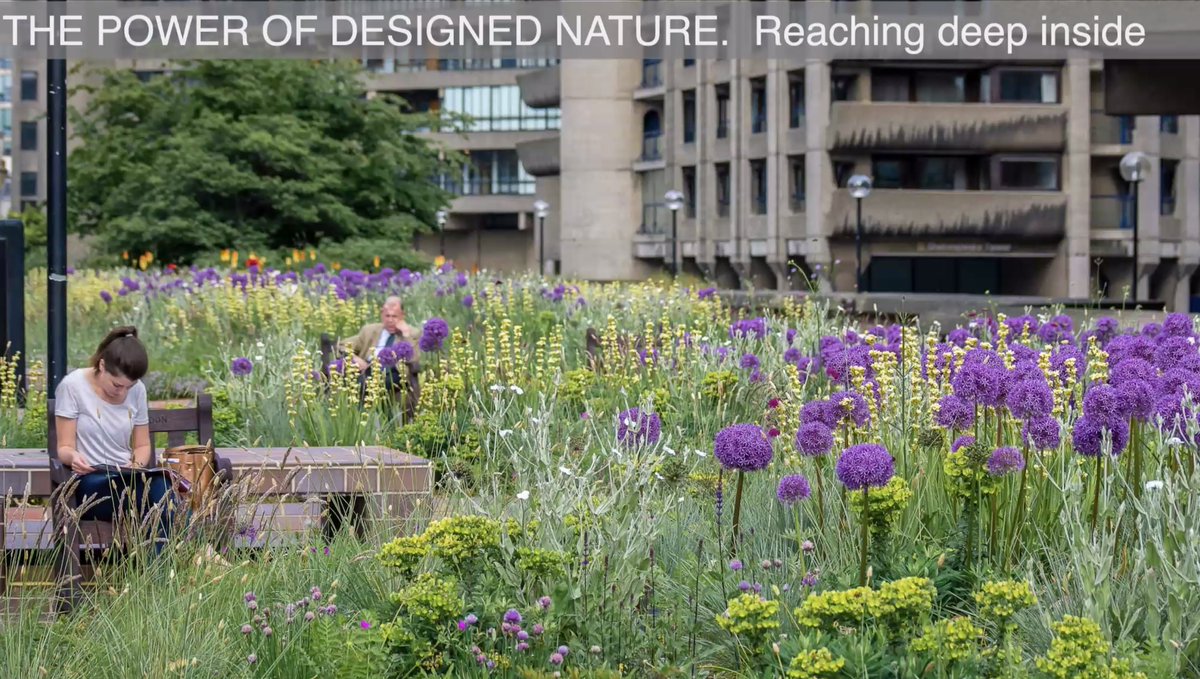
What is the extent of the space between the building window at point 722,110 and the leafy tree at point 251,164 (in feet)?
46.0

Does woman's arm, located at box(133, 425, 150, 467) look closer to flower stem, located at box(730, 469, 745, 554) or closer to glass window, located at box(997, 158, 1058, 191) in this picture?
flower stem, located at box(730, 469, 745, 554)

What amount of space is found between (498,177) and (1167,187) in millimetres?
38474

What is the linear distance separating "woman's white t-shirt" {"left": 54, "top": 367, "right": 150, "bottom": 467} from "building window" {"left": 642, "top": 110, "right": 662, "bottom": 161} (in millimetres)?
56065

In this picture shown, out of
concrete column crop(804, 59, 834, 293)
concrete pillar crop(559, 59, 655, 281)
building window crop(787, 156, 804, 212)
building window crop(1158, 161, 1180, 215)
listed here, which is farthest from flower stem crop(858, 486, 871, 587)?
concrete pillar crop(559, 59, 655, 281)

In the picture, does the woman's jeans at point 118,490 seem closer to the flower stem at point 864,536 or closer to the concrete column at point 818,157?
the flower stem at point 864,536

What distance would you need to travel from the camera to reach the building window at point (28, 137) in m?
107

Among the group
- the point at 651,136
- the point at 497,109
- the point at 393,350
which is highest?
the point at 497,109

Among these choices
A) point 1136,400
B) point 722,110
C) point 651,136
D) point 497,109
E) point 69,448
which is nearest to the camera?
point 1136,400

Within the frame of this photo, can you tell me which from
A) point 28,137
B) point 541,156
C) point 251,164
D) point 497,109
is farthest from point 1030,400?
point 28,137

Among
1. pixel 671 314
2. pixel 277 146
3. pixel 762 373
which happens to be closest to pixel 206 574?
pixel 762 373

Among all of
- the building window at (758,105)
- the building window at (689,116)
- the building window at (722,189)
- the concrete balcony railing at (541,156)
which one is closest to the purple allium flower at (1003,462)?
the building window at (758,105)

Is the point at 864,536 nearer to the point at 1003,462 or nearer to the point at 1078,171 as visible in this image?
the point at 1003,462

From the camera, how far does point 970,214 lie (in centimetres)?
5375

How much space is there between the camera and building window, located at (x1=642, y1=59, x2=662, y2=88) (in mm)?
63906
